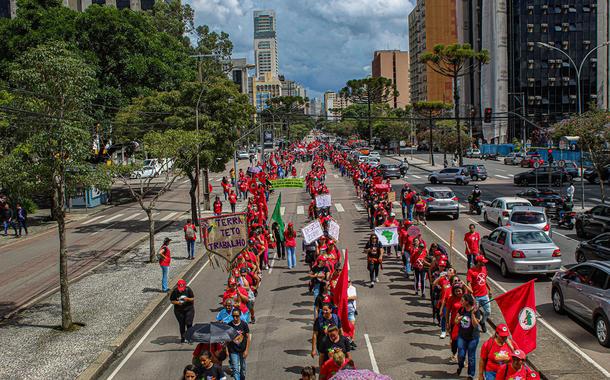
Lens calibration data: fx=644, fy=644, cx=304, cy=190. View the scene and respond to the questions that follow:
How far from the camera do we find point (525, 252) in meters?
17.2

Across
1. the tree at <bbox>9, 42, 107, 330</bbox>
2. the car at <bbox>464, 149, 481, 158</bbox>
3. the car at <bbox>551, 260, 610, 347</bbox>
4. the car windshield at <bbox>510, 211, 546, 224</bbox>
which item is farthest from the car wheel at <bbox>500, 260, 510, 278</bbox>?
the car at <bbox>464, 149, 481, 158</bbox>

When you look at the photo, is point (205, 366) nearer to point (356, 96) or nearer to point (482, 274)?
point (482, 274)

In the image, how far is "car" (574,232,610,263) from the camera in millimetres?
17516

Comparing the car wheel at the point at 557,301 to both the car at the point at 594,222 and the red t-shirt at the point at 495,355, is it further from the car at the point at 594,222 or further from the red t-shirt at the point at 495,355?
the car at the point at 594,222

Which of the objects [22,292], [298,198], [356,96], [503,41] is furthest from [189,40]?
[22,292]

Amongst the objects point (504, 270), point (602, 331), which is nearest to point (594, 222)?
point (504, 270)

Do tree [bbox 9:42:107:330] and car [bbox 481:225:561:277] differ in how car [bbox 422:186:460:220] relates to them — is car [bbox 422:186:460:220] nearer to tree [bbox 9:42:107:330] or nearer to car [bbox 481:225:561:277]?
car [bbox 481:225:561:277]

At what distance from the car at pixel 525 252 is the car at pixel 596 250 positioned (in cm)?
114

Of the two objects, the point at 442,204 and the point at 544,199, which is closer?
the point at 544,199

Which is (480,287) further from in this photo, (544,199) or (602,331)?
(544,199)

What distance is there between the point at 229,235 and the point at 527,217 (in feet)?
38.7

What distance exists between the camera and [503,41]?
345 ft

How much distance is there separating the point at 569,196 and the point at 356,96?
241ft

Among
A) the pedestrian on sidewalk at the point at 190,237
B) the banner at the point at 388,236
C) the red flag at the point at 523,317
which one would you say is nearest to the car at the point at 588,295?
the red flag at the point at 523,317
